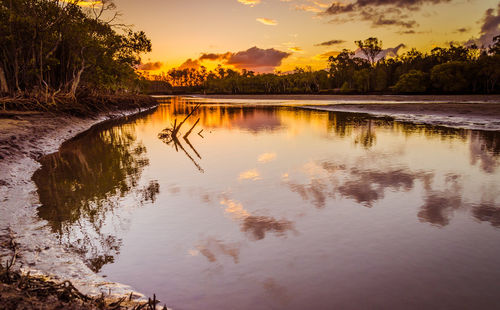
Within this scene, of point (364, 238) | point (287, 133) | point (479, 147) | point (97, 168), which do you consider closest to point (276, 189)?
point (364, 238)

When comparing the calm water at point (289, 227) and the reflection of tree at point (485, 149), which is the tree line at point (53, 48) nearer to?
the calm water at point (289, 227)

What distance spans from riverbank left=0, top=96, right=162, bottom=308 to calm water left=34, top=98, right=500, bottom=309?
0.75 feet

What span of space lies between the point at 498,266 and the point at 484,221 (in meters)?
1.95

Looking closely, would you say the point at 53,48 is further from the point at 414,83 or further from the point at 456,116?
the point at 414,83

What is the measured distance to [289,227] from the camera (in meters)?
5.89

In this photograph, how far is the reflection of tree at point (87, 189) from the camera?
523cm

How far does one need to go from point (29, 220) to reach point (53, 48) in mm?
24100

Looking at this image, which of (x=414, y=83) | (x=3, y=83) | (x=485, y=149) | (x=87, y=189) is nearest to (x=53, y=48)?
(x=3, y=83)

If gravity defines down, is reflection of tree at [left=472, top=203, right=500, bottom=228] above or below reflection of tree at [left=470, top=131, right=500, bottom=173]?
below

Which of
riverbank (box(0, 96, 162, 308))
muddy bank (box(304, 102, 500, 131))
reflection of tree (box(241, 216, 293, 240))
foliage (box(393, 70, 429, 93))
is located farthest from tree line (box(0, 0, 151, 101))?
foliage (box(393, 70, 429, 93))

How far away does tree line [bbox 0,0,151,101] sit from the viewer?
21844 millimetres

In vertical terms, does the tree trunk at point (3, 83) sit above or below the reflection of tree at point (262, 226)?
above

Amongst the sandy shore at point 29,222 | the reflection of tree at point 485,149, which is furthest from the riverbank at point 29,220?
the reflection of tree at point 485,149

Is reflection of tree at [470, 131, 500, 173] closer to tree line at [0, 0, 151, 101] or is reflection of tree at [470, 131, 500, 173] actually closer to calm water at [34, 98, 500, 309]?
calm water at [34, 98, 500, 309]
